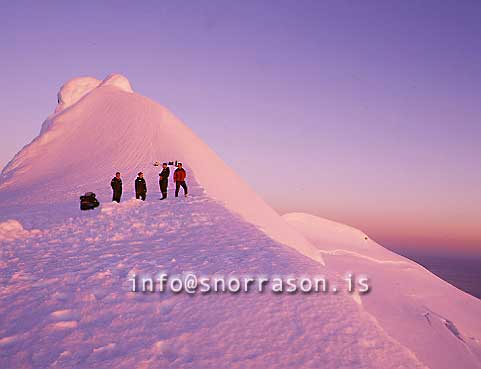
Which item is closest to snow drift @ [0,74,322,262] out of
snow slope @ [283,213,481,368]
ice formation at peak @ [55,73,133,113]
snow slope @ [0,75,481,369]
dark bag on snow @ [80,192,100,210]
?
snow slope @ [0,75,481,369]

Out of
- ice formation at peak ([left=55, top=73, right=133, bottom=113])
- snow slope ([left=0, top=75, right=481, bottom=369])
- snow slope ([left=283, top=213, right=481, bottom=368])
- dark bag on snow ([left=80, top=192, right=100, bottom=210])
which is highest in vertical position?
ice formation at peak ([left=55, top=73, right=133, bottom=113])

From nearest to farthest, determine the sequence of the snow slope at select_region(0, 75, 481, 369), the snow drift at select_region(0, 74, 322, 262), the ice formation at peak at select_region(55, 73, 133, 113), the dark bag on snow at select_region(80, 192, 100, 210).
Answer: the snow slope at select_region(0, 75, 481, 369) < the dark bag on snow at select_region(80, 192, 100, 210) < the snow drift at select_region(0, 74, 322, 262) < the ice formation at peak at select_region(55, 73, 133, 113)

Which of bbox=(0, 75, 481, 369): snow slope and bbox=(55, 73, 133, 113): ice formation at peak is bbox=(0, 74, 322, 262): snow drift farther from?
bbox=(55, 73, 133, 113): ice formation at peak

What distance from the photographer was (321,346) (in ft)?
19.4

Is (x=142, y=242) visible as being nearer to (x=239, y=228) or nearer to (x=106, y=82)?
(x=239, y=228)

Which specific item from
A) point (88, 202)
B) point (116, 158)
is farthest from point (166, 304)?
point (116, 158)

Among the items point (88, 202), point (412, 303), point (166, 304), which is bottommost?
point (412, 303)

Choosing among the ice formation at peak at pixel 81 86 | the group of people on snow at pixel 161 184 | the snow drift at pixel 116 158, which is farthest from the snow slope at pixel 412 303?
the ice formation at peak at pixel 81 86

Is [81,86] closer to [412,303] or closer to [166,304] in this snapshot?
[412,303]

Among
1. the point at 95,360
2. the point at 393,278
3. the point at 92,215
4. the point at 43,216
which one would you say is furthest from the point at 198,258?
the point at 393,278

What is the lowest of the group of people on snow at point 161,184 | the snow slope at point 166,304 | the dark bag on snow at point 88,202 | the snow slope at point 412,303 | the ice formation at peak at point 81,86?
the snow slope at point 412,303

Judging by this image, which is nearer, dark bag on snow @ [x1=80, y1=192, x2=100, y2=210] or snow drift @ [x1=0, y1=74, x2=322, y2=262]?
dark bag on snow @ [x1=80, y1=192, x2=100, y2=210]

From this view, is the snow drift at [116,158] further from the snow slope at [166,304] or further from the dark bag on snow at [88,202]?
the dark bag on snow at [88,202]

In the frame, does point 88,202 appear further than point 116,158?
No
